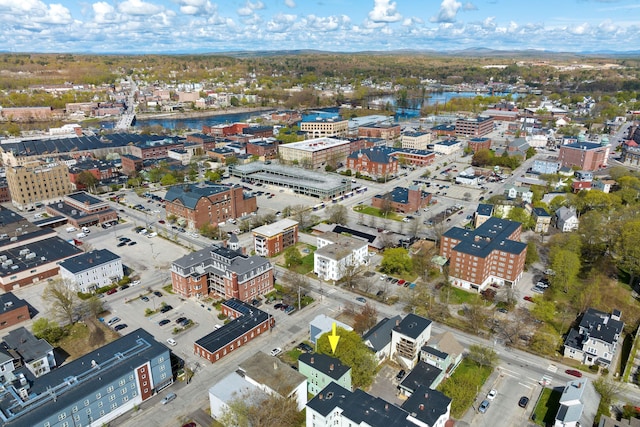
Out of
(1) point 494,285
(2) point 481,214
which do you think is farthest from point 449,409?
(2) point 481,214

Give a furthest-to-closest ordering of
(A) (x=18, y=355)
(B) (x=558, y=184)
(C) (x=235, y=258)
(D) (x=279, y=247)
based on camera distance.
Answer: (B) (x=558, y=184) → (D) (x=279, y=247) → (C) (x=235, y=258) → (A) (x=18, y=355)

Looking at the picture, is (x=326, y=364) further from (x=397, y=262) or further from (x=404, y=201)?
(x=404, y=201)

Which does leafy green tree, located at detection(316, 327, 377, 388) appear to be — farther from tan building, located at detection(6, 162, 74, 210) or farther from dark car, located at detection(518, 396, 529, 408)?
tan building, located at detection(6, 162, 74, 210)

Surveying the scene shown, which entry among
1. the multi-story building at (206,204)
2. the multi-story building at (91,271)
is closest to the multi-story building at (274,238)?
the multi-story building at (206,204)

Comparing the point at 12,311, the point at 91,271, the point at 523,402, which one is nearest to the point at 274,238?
the point at 91,271

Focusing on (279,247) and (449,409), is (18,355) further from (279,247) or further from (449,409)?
(449,409)

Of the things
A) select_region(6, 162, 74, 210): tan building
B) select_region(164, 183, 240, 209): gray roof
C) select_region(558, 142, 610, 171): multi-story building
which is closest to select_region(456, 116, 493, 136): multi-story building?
select_region(558, 142, 610, 171): multi-story building

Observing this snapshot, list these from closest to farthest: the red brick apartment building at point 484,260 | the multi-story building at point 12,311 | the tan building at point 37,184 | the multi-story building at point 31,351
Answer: the multi-story building at point 31,351
the multi-story building at point 12,311
the red brick apartment building at point 484,260
the tan building at point 37,184

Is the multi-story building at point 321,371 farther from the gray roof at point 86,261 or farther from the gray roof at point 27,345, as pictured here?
the gray roof at point 86,261
